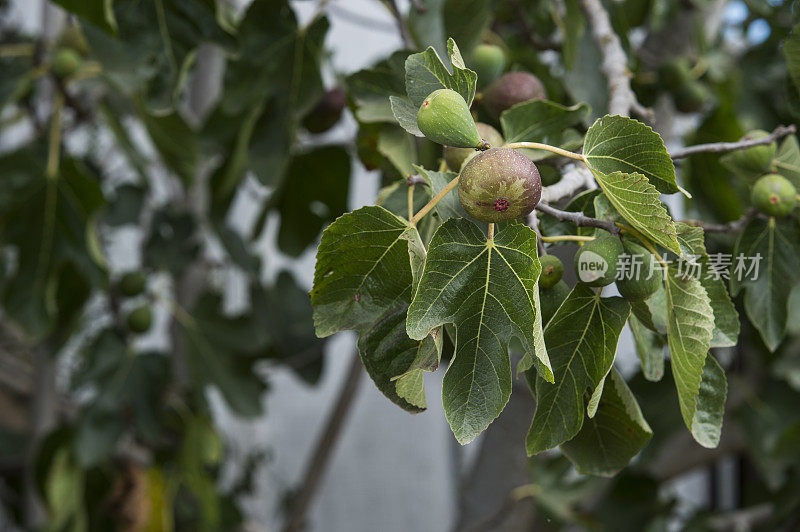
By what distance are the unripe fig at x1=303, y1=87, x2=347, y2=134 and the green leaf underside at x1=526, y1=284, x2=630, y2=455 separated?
54cm

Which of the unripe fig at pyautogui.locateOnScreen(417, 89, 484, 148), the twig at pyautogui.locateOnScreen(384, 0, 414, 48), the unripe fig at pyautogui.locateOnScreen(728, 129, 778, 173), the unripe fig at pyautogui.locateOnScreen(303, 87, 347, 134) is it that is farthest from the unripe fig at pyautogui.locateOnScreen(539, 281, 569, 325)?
the unripe fig at pyautogui.locateOnScreen(303, 87, 347, 134)

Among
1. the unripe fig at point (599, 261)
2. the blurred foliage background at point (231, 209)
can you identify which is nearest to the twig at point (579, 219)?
the unripe fig at point (599, 261)

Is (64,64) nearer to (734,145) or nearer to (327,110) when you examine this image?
(327,110)

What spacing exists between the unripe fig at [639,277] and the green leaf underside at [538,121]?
121 mm

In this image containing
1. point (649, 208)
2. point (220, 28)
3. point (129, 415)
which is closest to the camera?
point (649, 208)

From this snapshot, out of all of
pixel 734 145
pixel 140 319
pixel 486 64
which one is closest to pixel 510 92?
pixel 486 64

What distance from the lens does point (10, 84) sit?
1023mm

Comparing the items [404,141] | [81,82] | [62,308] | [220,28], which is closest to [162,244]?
[62,308]

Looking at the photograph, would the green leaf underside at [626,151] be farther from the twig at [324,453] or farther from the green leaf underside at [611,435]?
the twig at [324,453]

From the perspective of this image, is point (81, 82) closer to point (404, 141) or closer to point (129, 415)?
point (129, 415)

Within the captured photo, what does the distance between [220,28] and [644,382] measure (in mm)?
696

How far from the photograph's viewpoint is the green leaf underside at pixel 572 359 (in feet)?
1.30

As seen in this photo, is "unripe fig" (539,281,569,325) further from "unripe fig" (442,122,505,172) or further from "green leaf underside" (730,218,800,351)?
"green leaf underside" (730,218,800,351)

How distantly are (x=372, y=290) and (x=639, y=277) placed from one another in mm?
147
